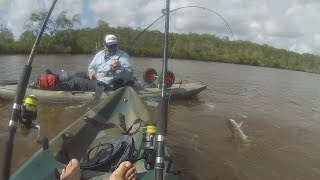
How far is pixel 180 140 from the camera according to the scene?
8.45 metres

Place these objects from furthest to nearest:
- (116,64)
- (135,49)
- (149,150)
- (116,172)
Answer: (135,49) < (116,64) < (149,150) < (116,172)

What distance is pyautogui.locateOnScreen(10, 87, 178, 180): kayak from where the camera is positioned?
414 centimetres

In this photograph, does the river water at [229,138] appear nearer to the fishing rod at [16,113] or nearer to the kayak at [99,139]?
the kayak at [99,139]

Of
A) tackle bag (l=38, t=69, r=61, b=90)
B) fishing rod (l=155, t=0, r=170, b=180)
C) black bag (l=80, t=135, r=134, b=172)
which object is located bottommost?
black bag (l=80, t=135, r=134, b=172)

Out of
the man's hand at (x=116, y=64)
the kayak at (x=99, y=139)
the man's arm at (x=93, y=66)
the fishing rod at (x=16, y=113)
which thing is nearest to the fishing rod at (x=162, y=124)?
the fishing rod at (x=16, y=113)

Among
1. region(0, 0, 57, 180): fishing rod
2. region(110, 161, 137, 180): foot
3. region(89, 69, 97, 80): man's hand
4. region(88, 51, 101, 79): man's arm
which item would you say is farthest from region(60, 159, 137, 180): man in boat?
region(89, 69, 97, 80): man's hand

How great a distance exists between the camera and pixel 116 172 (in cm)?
390

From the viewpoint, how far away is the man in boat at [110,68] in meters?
9.43

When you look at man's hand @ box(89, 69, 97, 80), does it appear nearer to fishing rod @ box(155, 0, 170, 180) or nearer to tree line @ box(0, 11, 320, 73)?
fishing rod @ box(155, 0, 170, 180)

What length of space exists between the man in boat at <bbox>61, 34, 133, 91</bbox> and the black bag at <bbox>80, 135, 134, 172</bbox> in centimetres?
449

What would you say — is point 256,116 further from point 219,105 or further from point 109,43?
point 109,43

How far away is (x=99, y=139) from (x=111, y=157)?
1439mm

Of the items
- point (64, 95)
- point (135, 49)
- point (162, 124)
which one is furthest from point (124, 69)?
point (135, 49)

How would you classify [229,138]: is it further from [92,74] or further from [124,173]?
[124,173]
